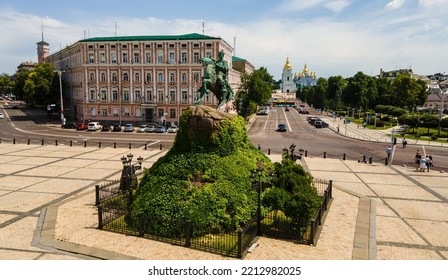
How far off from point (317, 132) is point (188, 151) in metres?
43.0

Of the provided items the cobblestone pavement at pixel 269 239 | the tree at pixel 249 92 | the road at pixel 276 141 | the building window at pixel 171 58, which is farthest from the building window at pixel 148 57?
the cobblestone pavement at pixel 269 239

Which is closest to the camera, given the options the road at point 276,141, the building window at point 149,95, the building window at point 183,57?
the road at point 276,141

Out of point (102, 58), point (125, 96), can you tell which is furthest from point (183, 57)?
point (102, 58)

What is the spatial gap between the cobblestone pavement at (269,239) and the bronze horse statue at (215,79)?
359 inches

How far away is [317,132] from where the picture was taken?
2243 inches

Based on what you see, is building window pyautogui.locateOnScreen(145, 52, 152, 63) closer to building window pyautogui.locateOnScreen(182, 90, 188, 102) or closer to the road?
building window pyautogui.locateOnScreen(182, 90, 188, 102)

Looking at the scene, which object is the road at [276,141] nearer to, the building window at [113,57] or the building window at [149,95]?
the building window at [149,95]

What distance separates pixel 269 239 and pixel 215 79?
10040 millimetres

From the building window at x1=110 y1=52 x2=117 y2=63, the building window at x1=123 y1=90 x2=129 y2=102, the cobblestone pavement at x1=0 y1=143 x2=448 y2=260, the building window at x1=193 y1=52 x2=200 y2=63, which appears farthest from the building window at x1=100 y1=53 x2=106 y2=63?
the cobblestone pavement at x1=0 y1=143 x2=448 y2=260

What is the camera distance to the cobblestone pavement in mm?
13461

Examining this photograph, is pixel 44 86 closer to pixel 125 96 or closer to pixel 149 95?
pixel 125 96

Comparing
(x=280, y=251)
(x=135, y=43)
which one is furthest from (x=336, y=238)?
(x=135, y=43)

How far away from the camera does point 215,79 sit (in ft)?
66.7

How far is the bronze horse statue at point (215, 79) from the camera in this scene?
1975 centimetres
